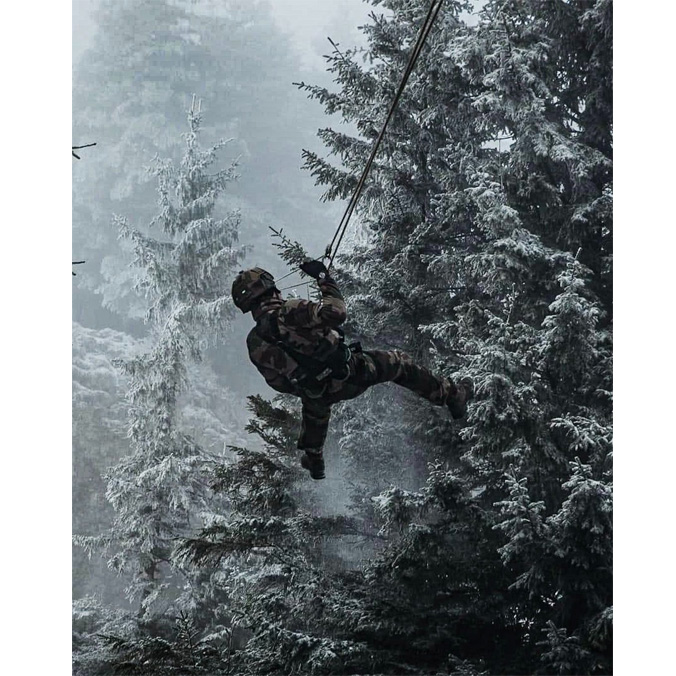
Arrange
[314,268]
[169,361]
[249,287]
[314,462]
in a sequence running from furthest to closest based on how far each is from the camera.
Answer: [169,361] → [314,462] → [249,287] → [314,268]

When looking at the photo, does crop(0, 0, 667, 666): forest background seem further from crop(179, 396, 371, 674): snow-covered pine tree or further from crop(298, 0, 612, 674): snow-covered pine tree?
crop(179, 396, 371, 674): snow-covered pine tree

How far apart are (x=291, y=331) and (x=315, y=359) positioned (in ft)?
0.46

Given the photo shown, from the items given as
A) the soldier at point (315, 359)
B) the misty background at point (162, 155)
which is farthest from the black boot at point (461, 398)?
the misty background at point (162, 155)

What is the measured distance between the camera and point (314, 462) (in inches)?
137

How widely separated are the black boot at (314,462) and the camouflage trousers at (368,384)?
0.03 m

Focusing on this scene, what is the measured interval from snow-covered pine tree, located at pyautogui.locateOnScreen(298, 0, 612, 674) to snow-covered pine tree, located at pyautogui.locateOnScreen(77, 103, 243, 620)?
53 centimetres

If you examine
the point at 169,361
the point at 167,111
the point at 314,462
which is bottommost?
the point at 314,462

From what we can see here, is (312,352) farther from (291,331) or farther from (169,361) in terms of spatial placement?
(169,361)

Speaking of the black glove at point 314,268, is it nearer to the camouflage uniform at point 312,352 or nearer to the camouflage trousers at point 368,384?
A: the camouflage uniform at point 312,352

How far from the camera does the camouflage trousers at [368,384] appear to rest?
10.9 ft
